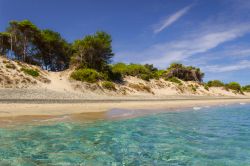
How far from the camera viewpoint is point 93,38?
48938 mm

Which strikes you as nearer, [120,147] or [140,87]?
[120,147]

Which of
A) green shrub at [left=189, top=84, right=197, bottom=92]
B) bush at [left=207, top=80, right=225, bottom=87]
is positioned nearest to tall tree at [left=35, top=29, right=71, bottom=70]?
green shrub at [left=189, top=84, right=197, bottom=92]

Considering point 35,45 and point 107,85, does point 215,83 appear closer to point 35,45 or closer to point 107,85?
point 107,85

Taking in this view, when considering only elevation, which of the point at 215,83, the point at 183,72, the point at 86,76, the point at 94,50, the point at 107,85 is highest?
the point at 94,50

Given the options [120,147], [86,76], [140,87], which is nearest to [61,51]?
[86,76]

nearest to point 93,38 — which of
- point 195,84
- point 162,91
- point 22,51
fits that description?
point 22,51

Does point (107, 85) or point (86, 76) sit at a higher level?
point (86, 76)

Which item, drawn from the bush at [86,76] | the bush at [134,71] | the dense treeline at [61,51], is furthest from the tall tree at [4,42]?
the bush at [134,71]

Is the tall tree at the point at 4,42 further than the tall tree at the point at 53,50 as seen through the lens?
No

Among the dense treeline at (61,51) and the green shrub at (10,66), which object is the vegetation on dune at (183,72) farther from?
the green shrub at (10,66)

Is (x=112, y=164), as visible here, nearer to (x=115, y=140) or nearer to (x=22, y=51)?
(x=115, y=140)

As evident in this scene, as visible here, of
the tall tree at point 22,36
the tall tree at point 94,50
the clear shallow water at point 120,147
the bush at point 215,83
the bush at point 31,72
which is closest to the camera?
the clear shallow water at point 120,147

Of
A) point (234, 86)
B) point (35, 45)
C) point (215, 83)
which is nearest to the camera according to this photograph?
point (35, 45)

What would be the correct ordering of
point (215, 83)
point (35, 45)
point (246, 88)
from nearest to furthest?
point (35, 45), point (215, 83), point (246, 88)
